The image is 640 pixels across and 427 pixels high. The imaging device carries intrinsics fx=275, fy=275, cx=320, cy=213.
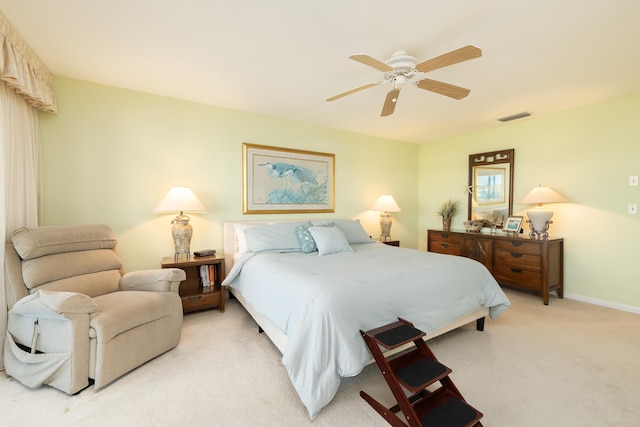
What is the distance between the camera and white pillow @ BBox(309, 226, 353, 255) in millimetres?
3020

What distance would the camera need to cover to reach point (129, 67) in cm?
248

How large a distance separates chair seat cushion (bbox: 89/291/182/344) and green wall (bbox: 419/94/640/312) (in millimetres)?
4624

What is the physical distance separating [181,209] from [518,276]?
4.17 meters

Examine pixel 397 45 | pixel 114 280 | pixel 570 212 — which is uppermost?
pixel 397 45

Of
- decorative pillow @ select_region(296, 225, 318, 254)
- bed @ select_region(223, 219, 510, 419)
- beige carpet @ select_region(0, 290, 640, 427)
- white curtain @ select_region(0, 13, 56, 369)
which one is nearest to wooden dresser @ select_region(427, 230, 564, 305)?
beige carpet @ select_region(0, 290, 640, 427)

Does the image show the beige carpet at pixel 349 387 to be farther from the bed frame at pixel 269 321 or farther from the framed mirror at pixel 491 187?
the framed mirror at pixel 491 187

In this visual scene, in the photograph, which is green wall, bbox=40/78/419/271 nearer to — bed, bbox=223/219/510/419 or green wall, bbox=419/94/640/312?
bed, bbox=223/219/510/419

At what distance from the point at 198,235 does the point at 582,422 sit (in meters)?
3.58

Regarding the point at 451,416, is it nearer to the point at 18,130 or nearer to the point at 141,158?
the point at 141,158

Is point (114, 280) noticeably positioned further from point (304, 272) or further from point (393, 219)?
point (393, 219)

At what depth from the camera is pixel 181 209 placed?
111 inches

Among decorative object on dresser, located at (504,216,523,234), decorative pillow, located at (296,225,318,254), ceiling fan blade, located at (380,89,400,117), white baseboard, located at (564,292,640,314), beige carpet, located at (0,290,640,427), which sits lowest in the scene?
beige carpet, located at (0,290,640,427)

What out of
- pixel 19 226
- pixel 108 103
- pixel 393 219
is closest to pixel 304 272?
pixel 19 226

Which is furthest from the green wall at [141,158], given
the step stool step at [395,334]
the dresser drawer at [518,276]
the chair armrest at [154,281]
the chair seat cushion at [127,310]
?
the dresser drawer at [518,276]
